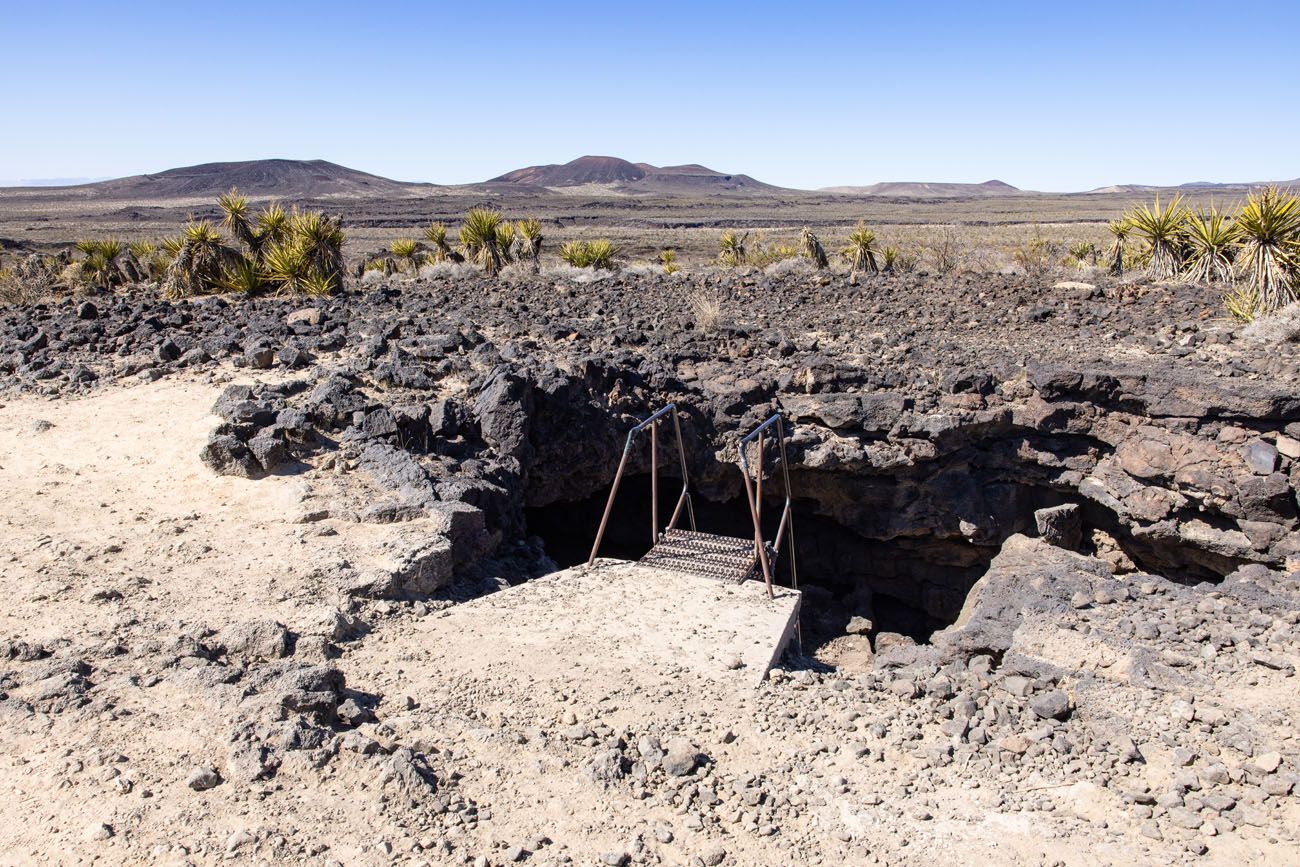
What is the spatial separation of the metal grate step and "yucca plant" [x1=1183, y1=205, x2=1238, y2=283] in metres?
9.62

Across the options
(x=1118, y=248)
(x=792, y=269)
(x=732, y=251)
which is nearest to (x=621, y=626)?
(x=792, y=269)

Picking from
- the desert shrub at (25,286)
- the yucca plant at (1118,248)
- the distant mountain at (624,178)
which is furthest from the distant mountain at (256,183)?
the yucca plant at (1118,248)

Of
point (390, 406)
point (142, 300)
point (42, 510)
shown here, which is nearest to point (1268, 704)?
A: point (390, 406)

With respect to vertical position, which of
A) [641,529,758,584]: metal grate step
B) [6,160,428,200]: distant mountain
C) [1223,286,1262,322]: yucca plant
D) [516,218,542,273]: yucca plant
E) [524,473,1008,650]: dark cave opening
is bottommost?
[524,473,1008,650]: dark cave opening

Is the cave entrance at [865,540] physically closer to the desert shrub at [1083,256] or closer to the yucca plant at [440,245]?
the yucca plant at [440,245]

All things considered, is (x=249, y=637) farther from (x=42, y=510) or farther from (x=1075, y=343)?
(x=1075, y=343)

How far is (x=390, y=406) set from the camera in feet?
28.2

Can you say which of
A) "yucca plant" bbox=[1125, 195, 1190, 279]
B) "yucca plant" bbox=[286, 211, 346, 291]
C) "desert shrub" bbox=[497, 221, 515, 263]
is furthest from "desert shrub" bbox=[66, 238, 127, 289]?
"yucca plant" bbox=[1125, 195, 1190, 279]

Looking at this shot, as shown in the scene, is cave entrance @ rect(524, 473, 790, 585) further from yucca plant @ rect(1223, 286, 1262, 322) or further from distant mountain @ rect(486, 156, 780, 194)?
distant mountain @ rect(486, 156, 780, 194)

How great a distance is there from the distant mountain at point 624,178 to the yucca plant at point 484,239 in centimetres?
14528

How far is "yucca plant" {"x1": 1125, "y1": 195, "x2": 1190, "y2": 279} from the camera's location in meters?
14.1

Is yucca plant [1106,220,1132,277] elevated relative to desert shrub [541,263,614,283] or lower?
elevated

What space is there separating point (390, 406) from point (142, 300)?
264 inches

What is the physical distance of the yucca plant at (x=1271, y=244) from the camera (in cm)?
1126
